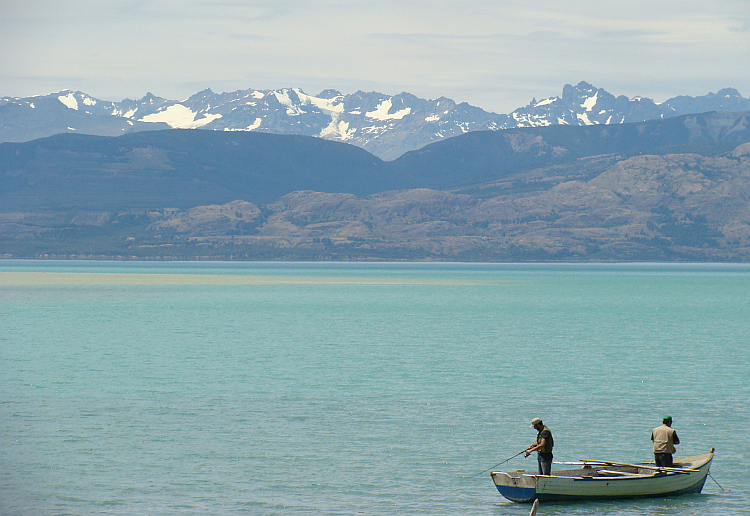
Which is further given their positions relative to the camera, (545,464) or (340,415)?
(340,415)

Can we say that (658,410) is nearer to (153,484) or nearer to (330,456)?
(330,456)

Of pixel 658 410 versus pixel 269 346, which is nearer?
pixel 658 410

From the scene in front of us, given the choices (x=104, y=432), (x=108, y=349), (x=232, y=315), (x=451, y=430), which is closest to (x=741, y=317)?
(x=232, y=315)

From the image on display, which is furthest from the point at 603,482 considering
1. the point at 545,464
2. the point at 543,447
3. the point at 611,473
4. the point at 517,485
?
the point at 517,485

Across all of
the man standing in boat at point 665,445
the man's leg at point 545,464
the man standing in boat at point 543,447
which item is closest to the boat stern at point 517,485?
the man's leg at point 545,464

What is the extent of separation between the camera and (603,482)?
39.1 metres

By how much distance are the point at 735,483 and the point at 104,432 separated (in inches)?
1272

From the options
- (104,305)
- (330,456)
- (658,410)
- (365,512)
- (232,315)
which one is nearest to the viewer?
(365,512)

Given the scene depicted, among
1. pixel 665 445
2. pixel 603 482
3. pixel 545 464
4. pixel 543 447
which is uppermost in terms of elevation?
pixel 543 447

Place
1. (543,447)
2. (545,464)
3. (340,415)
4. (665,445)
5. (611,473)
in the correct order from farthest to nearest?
(340,415)
(665,445)
(611,473)
(545,464)
(543,447)

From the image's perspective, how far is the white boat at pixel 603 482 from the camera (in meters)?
38.9

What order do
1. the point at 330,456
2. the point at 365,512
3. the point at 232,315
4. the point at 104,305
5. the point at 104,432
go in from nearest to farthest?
the point at 365,512 → the point at 330,456 → the point at 104,432 → the point at 232,315 → the point at 104,305

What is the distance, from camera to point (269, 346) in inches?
4230

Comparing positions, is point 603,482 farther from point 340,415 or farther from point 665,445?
point 340,415
